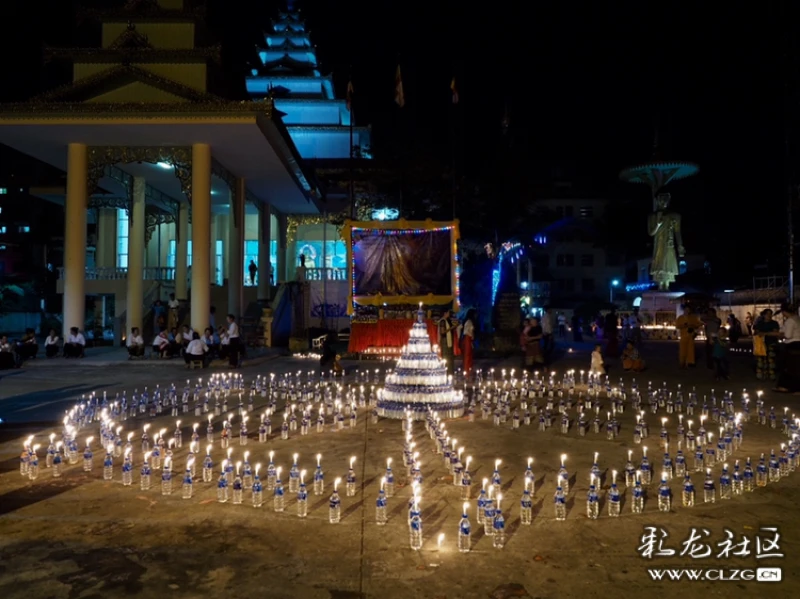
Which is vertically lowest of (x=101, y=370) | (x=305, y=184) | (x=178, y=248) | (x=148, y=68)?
(x=101, y=370)

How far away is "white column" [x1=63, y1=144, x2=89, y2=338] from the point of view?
22.1 metres

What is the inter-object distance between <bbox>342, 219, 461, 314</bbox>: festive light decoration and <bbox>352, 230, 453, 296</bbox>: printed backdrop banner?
0.12 m

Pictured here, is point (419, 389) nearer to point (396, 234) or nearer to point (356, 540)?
point (356, 540)

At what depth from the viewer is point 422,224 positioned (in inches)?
950

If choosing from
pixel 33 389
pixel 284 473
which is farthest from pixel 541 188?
pixel 284 473

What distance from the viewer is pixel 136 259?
87.2 feet

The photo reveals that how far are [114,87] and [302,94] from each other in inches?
1034

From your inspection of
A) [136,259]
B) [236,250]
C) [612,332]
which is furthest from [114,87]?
[612,332]

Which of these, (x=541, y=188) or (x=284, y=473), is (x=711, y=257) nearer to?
(x=541, y=188)

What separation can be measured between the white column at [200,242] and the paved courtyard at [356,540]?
1384cm

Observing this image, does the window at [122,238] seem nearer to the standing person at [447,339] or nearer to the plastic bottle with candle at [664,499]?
the standing person at [447,339]

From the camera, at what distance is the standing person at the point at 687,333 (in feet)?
60.3

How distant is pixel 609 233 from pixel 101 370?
52.4 meters

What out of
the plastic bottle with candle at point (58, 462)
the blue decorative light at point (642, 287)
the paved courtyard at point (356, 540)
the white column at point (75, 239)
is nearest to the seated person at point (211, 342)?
the white column at point (75, 239)
